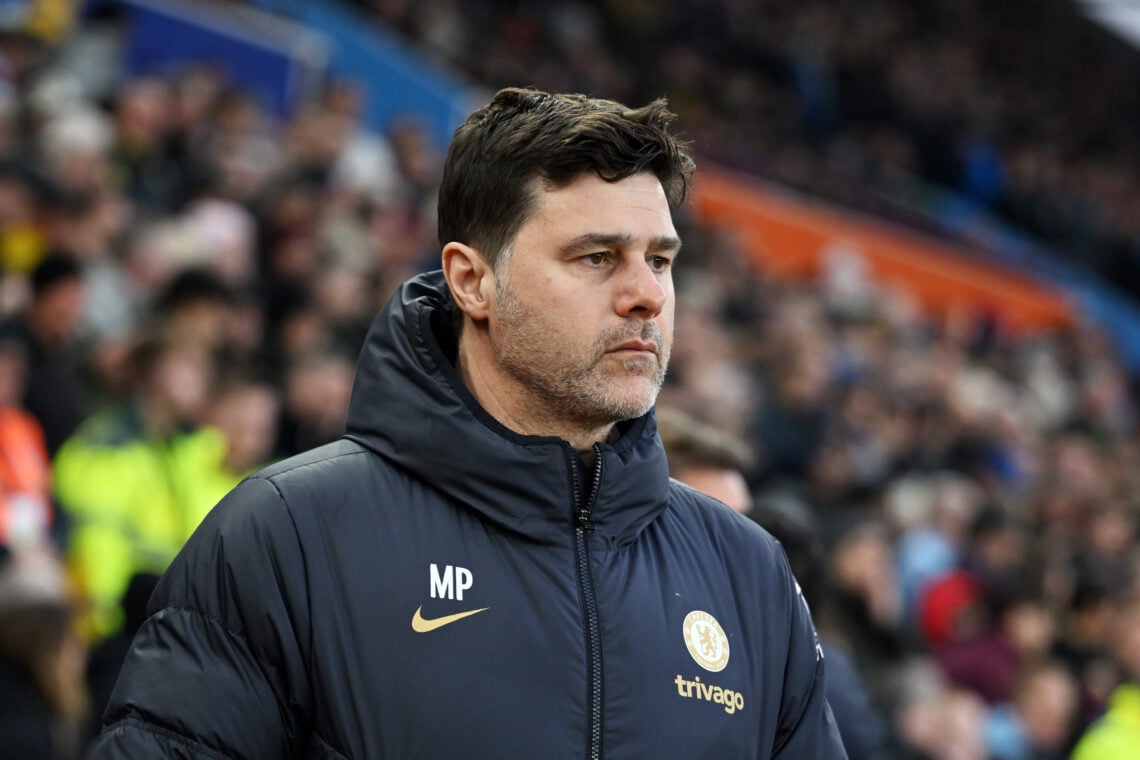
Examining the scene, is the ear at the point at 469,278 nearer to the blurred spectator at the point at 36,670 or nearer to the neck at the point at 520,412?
the neck at the point at 520,412

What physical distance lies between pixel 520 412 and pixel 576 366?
118 mm

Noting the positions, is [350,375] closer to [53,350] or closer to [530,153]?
[53,350]

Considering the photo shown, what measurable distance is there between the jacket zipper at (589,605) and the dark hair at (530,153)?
12.9 inches

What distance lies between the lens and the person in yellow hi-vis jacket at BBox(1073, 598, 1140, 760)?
6.22 m

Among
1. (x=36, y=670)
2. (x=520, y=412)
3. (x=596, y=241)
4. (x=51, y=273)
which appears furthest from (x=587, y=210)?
(x=51, y=273)

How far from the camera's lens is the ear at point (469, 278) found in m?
2.09

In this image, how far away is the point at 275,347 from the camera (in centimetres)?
645

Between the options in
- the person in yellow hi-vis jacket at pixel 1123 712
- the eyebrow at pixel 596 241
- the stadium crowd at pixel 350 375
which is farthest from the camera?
the person in yellow hi-vis jacket at pixel 1123 712

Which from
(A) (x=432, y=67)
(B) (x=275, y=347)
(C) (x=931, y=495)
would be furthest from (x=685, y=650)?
(A) (x=432, y=67)

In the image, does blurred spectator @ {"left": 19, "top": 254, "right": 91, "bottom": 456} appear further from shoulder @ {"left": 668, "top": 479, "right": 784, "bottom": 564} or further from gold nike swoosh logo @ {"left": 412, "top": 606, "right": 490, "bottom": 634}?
gold nike swoosh logo @ {"left": 412, "top": 606, "right": 490, "bottom": 634}

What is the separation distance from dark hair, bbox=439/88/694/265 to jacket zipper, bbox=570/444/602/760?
33cm

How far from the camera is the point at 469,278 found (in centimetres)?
211

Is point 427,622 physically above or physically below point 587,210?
below

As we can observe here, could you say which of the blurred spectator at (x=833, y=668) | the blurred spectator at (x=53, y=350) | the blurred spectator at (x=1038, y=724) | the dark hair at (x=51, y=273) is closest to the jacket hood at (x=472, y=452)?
the blurred spectator at (x=833, y=668)
